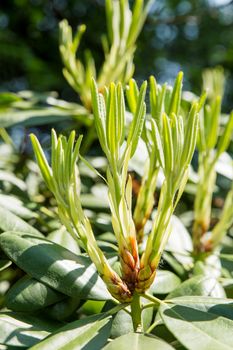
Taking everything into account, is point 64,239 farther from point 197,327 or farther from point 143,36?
point 143,36

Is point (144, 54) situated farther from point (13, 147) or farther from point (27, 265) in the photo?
point (27, 265)

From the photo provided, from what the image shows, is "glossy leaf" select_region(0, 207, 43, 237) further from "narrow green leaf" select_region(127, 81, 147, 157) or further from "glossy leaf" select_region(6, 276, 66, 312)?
"narrow green leaf" select_region(127, 81, 147, 157)

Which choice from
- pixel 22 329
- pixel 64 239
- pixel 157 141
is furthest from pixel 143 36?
pixel 22 329

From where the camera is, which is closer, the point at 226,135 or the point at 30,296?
the point at 30,296

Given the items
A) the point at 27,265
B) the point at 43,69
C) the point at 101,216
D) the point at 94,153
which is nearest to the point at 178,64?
the point at 43,69

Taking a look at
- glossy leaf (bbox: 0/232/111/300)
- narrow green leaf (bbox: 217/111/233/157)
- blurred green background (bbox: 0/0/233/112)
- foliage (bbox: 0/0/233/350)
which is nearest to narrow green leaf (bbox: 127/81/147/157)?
foliage (bbox: 0/0/233/350)

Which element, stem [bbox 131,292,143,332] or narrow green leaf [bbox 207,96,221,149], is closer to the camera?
stem [bbox 131,292,143,332]
